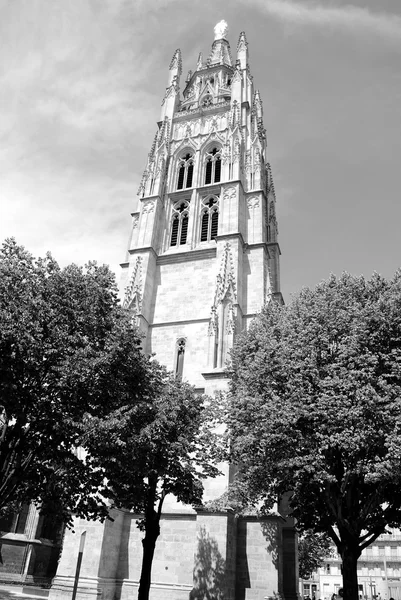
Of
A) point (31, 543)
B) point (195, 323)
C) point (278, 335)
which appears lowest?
point (31, 543)

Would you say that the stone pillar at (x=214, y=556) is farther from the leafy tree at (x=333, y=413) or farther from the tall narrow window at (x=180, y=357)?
the tall narrow window at (x=180, y=357)

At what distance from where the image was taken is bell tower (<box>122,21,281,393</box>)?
29.1 m

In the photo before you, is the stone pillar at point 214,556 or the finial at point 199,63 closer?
the stone pillar at point 214,556

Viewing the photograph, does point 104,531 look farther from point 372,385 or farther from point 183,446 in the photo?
point 372,385

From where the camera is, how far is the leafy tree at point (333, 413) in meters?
14.9

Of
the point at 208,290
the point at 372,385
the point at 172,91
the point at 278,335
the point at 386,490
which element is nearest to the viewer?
the point at 372,385

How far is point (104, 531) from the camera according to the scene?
2184 cm

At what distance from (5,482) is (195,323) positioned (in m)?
17.0

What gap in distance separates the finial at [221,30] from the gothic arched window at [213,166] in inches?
1102

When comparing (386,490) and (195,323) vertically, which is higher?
(195,323)

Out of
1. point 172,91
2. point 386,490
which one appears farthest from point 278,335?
point 172,91

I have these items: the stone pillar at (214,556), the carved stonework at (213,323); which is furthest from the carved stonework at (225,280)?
the stone pillar at (214,556)

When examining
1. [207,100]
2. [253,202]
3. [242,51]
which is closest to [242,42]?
[242,51]

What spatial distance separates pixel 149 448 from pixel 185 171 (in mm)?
28736
